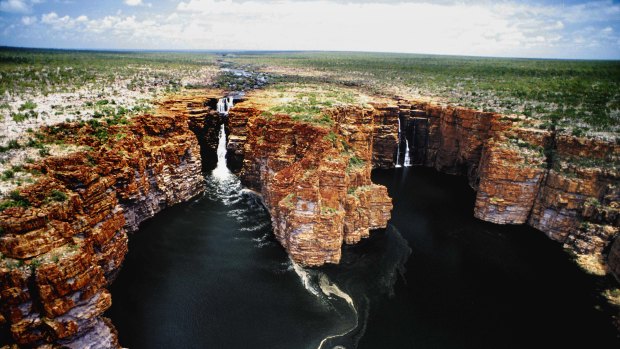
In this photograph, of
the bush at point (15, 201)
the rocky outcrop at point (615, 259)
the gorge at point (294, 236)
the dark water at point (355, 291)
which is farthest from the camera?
the rocky outcrop at point (615, 259)

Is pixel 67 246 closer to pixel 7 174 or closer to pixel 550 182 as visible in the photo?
pixel 7 174

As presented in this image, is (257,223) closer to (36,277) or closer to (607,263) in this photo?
(36,277)

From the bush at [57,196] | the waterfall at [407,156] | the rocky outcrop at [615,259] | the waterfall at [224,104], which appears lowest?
the rocky outcrop at [615,259]

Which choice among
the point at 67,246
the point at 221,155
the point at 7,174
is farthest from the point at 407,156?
the point at 7,174

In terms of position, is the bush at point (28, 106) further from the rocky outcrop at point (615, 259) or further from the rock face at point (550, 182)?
the rocky outcrop at point (615, 259)

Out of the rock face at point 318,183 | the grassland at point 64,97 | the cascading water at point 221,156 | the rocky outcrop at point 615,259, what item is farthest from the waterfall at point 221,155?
the rocky outcrop at point 615,259

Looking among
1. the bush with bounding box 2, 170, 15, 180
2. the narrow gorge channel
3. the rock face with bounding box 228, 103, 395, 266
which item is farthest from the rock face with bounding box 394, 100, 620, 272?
the bush with bounding box 2, 170, 15, 180
